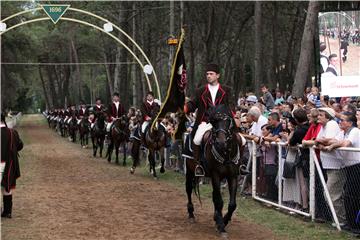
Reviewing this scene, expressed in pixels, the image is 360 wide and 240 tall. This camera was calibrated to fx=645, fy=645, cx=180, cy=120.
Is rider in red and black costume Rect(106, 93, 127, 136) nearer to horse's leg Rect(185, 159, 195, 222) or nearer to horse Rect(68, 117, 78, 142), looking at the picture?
horse's leg Rect(185, 159, 195, 222)

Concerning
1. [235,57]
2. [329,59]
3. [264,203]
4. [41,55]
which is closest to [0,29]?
[329,59]

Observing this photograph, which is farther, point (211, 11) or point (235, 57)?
point (235, 57)

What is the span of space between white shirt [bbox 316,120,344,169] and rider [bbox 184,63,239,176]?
1.65m

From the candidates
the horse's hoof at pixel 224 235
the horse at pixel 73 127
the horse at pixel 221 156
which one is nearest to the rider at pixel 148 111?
the horse at pixel 221 156

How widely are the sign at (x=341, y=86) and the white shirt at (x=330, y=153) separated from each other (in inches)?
175

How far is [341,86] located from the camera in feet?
49.9

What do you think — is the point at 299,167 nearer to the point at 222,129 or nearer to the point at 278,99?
the point at 222,129

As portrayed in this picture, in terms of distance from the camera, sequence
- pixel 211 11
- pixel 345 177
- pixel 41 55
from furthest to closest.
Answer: pixel 41 55 < pixel 211 11 < pixel 345 177

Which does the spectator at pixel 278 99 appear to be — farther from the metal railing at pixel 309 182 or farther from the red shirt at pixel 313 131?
the red shirt at pixel 313 131

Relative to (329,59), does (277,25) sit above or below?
above

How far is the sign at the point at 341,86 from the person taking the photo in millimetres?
15031

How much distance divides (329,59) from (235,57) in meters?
27.9

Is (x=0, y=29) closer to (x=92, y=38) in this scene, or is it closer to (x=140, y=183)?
(x=140, y=183)

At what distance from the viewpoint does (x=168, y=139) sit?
1983 centimetres
